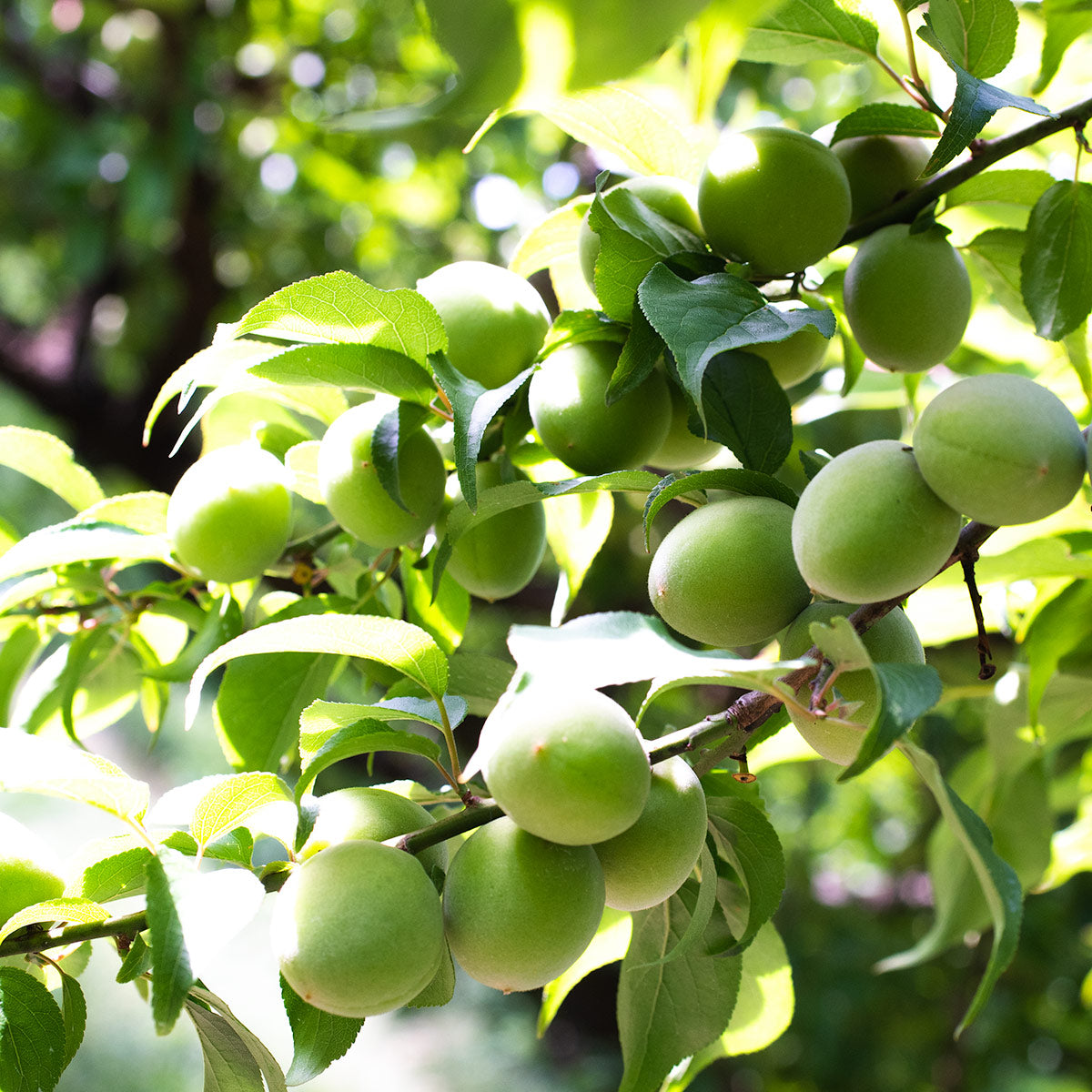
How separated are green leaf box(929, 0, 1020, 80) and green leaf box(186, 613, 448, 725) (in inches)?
9.2

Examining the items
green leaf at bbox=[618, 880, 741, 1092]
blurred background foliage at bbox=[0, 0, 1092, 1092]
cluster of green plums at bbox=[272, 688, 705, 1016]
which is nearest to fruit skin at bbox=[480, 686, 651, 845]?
cluster of green plums at bbox=[272, 688, 705, 1016]

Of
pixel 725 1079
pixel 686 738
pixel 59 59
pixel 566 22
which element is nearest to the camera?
pixel 566 22

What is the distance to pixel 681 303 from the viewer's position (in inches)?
10.4

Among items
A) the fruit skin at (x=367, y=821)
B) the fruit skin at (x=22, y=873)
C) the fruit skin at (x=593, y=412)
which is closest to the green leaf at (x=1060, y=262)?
the fruit skin at (x=593, y=412)

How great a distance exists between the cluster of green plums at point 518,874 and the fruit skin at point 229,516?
137 millimetres

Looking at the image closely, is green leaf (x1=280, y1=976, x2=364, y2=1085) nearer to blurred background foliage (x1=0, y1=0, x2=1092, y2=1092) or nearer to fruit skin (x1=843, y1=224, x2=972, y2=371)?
fruit skin (x1=843, y1=224, x2=972, y2=371)

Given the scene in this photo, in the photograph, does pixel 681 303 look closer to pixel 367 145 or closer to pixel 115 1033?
pixel 367 145

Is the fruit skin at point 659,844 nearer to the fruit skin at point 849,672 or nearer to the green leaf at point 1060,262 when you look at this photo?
the fruit skin at point 849,672

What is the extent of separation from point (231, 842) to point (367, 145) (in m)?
1.47

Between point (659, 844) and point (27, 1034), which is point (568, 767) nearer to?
point (659, 844)

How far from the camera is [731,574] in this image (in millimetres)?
243

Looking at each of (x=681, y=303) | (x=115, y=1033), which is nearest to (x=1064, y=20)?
(x=681, y=303)

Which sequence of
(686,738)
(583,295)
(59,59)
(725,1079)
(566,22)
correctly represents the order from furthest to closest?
(725,1079), (59,59), (583,295), (686,738), (566,22)

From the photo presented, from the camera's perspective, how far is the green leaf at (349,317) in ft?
0.94
